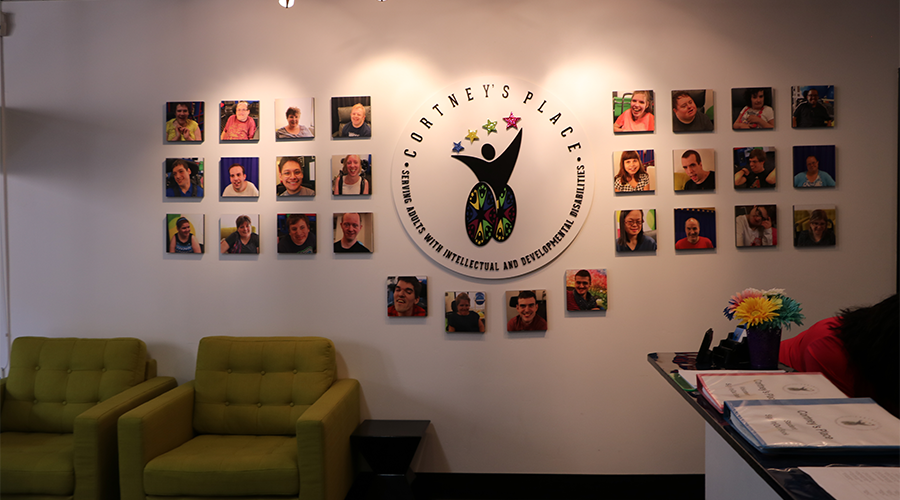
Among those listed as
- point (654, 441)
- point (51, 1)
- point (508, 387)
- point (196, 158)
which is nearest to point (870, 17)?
point (654, 441)

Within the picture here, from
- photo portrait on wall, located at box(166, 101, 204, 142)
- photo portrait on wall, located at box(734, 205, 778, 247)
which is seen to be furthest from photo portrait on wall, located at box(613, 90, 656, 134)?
photo portrait on wall, located at box(166, 101, 204, 142)

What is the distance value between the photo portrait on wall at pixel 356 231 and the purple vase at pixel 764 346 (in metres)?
2.10

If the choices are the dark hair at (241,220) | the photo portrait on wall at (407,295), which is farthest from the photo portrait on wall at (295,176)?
the photo portrait on wall at (407,295)

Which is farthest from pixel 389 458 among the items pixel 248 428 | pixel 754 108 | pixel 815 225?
pixel 754 108

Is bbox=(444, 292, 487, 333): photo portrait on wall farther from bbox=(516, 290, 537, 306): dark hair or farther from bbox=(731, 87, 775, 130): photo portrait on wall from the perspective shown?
bbox=(731, 87, 775, 130): photo portrait on wall

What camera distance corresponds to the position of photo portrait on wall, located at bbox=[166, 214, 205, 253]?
124 inches

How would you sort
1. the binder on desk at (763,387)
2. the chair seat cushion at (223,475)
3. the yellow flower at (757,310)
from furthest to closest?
the chair seat cushion at (223,475) < the yellow flower at (757,310) < the binder on desk at (763,387)

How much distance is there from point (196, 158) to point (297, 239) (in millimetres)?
850

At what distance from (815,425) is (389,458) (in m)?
2.17

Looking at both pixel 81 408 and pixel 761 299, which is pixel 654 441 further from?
pixel 81 408

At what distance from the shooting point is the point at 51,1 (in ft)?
10.6

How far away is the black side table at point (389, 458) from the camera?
275 centimetres

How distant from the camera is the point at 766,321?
163 cm

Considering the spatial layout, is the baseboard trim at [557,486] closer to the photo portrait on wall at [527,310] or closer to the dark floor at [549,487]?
the dark floor at [549,487]
